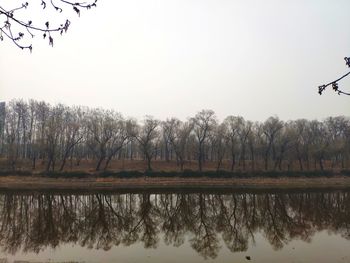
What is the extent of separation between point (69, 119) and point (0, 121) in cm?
1472

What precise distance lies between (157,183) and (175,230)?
1280 inches

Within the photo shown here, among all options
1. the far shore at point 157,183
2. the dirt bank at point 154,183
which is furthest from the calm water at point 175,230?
the dirt bank at point 154,183

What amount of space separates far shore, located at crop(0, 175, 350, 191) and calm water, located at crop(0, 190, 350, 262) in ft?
43.5

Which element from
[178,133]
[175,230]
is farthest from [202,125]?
[175,230]

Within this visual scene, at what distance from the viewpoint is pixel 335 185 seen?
55.5 m

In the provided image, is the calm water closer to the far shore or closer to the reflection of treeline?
the far shore

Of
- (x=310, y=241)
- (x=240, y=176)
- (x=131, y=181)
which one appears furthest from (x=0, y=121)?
(x=310, y=241)

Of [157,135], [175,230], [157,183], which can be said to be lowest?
[175,230]

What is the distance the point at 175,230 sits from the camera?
2369 cm

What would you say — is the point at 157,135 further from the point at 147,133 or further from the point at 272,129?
the point at 272,129

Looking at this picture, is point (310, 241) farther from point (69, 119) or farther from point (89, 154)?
point (89, 154)

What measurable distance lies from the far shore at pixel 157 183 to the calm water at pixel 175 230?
13272mm

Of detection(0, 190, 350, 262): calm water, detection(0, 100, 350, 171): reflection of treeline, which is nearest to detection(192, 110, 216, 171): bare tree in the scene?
detection(0, 100, 350, 171): reflection of treeline

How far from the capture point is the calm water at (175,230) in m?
17.7
